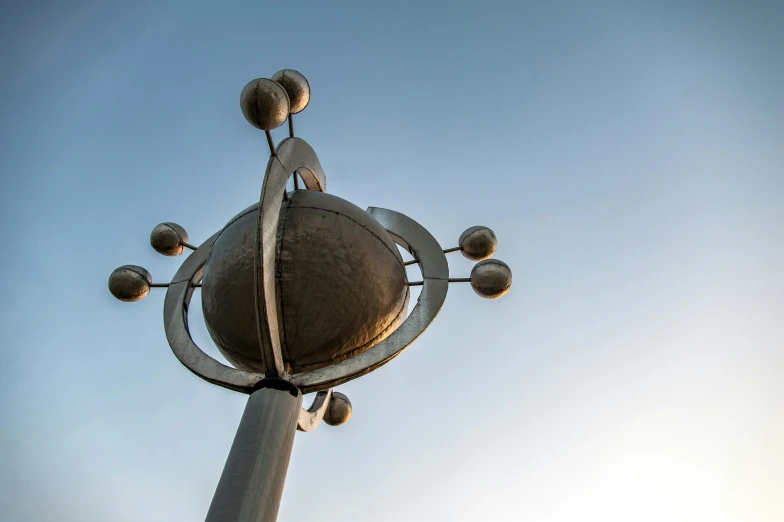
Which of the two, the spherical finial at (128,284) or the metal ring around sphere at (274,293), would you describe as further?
the spherical finial at (128,284)

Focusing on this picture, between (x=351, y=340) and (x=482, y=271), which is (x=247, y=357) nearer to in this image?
(x=351, y=340)

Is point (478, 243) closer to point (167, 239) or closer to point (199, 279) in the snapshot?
point (199, 279)

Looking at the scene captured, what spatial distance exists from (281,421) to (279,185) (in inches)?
95.1

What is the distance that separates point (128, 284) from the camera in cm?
802

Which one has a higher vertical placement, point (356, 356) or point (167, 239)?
point (167, 239)

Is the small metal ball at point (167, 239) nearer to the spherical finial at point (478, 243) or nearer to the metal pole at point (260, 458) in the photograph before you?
the metal pole at point (260, 458)

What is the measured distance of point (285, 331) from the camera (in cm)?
640

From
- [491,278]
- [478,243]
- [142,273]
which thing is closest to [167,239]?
[142,273]

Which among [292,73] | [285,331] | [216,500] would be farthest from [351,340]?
[292,73]

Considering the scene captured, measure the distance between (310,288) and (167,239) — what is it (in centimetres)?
312

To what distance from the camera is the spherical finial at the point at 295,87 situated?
6.69 m

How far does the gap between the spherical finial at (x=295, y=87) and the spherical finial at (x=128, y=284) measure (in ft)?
10.4

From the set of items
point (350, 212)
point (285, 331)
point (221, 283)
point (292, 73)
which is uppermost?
point (292, 73)

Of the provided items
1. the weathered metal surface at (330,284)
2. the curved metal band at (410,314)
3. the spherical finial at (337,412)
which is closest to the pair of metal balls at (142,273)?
the weathered metal surface at (330,284)
